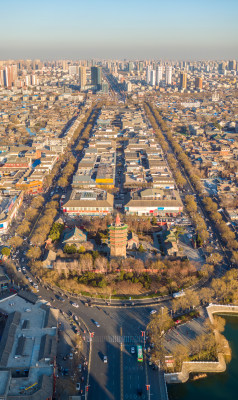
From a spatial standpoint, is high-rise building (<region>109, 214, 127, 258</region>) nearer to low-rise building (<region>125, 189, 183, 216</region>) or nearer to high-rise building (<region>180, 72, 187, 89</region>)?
low-rise building (<region>125, 189, 183, 216</region>)

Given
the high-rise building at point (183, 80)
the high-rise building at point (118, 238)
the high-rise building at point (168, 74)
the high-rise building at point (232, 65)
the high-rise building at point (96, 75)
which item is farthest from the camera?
the high-rise building at point (232, 65)

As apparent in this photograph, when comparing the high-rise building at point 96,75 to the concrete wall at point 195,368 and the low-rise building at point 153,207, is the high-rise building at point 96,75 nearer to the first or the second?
the low-rise building at point 153,207

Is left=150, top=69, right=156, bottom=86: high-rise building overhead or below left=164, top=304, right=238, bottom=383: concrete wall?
overhead

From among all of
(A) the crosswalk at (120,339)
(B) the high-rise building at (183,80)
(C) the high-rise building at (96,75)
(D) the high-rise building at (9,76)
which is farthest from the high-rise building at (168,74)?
(A) the crosswalk at (120,339)

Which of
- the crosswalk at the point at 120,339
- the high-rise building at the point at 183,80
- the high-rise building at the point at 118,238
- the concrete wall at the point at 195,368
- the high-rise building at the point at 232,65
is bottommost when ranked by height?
the concrete wall at the point at 195,368

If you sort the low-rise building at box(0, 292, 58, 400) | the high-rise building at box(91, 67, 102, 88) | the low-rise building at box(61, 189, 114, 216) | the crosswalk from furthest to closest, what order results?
the high-rise building at box(91, 67, 102, 88) → the low-rise building at box(61, 189, 114, 216) → the crosswalk → the low-rise building at box(0, 292, 58, 400)

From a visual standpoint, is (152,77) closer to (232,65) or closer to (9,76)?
(9,76)

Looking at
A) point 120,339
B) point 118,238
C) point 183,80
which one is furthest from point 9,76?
point 120,339

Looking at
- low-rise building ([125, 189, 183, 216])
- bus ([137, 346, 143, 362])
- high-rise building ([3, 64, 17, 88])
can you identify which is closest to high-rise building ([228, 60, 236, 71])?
high-rise building ([3, 64, 17, 88])

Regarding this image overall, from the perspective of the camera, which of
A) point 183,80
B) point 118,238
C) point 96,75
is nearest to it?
point 118,238
